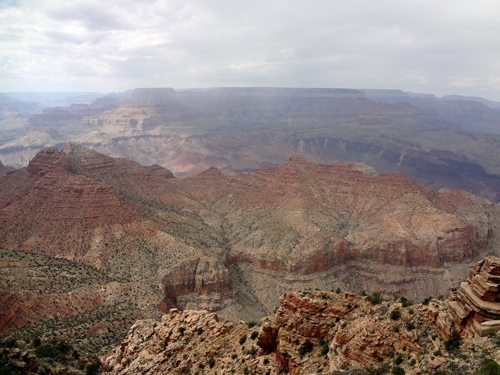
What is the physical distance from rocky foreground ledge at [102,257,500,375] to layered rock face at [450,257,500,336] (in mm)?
111

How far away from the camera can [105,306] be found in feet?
173

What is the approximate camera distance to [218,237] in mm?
89125

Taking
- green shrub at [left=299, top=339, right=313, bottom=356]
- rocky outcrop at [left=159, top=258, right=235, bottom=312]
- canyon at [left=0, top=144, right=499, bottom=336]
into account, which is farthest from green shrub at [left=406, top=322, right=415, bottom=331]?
rocky outcrop at [left=159, top=258, right=235, bottom=312]

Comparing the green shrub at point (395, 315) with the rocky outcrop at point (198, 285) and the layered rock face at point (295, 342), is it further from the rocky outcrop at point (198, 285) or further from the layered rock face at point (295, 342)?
the rocky outcrop at point (198, 285)

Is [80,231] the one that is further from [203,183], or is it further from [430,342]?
[430,342]

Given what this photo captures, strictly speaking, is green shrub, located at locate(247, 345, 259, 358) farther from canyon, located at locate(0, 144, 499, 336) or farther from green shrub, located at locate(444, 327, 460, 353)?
canyon, located at locate(0, 144, 499, 336)

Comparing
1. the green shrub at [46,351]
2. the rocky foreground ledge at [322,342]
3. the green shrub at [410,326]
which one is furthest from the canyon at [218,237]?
the green shrub at [410,326]

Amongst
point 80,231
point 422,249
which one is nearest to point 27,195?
point 80,231

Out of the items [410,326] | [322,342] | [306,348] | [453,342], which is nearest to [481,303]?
[453,342]

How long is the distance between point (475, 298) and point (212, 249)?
63.9 meters

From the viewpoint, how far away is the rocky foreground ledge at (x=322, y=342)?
18.9m

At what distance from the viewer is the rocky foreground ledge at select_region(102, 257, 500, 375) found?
1889 cm

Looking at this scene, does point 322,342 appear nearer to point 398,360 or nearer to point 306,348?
point 306,348

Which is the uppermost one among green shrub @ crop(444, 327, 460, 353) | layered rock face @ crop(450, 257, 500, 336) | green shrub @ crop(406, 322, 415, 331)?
layered rock face @ crop(450, 257, 500, 336)
